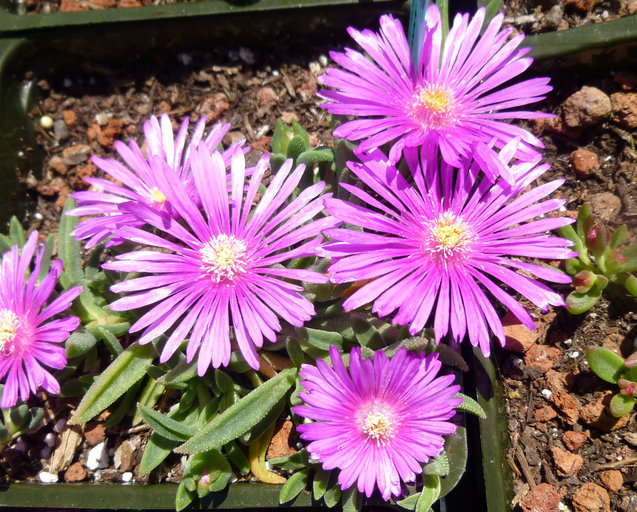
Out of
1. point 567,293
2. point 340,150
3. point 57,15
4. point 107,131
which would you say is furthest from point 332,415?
point 57,15

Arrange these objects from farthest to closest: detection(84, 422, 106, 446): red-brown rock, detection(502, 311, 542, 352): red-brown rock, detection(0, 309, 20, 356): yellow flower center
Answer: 1. detection(84, 422, 106, 446): red-brown rock
2. detection(502, 311, 542, 352): red-brown rock
3. detection(0, 309, 20, 356): yellow flower center

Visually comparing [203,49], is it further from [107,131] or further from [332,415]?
[332,415]

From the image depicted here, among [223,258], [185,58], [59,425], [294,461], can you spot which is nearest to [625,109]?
[223,258]

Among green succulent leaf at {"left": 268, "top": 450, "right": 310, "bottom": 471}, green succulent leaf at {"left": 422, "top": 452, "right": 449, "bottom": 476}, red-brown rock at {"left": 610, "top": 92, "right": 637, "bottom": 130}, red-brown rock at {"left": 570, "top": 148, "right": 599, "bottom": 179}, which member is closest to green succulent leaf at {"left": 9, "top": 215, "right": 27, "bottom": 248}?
green succulent leaf at {"left": 268, "top": 450, "right": 310, "bottom": 471}

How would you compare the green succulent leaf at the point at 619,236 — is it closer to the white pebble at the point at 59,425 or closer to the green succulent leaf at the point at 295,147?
the green succulent leaf at the point at 295,147

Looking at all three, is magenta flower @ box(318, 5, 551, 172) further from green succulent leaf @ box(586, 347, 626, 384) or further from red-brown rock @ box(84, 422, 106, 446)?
red-brown rock @ box(84, 422, 106, 446)
